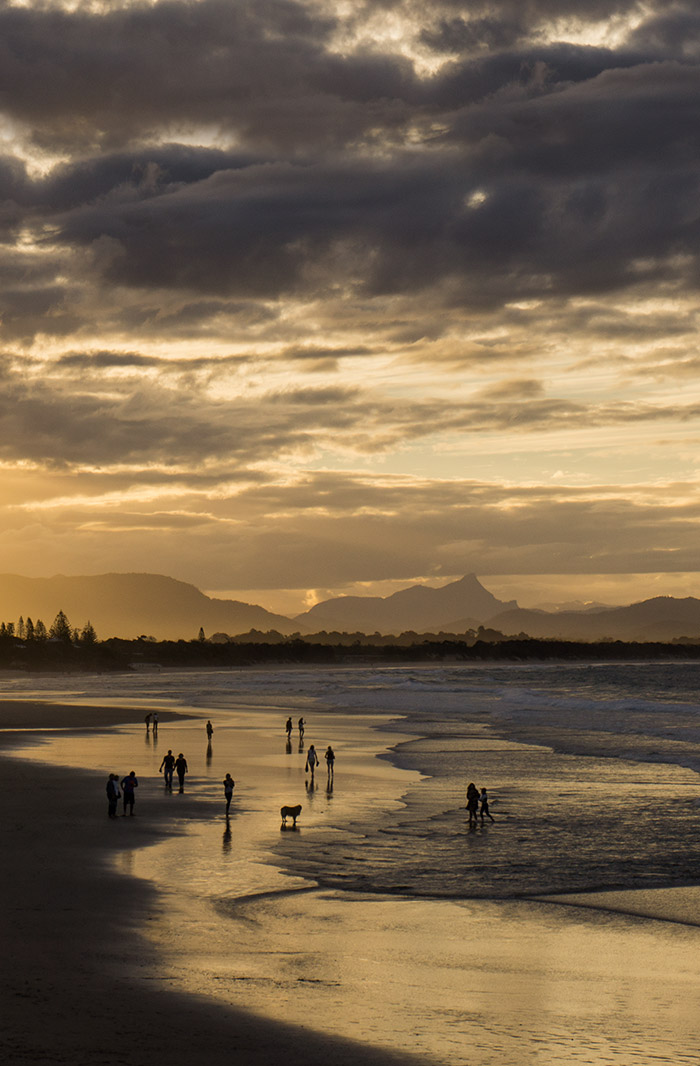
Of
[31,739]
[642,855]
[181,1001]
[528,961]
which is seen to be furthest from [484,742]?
[181,1001]

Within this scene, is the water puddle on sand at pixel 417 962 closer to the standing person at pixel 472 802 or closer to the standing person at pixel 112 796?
the standing person at pixel 112 796

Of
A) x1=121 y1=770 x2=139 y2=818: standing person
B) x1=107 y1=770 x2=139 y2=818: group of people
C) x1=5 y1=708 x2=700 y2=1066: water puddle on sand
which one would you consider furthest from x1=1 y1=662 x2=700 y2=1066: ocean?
x1=107 y1=770 x2=139 y2=818: group of people

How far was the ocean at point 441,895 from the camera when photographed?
47.7 feet

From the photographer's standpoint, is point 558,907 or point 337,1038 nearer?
point 337,1038

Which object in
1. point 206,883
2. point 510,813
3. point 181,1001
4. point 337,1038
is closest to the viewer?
point 337,1038

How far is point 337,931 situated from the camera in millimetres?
18953

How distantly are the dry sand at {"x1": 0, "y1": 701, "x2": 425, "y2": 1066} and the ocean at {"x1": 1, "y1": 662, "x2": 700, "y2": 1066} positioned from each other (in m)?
0.61

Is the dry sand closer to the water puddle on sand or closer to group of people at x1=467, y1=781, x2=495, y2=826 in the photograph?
the water puddle on sand

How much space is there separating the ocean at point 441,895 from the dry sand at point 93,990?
1.99 feet

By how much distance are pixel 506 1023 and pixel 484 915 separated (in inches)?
245

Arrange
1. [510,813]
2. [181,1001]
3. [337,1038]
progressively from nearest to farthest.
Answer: [337,1038]
[181,1001]
[510,813]

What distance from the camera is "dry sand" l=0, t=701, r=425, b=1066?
12.8m

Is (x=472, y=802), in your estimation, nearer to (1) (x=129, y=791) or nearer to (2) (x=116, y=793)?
(1) (x=129, y=791)

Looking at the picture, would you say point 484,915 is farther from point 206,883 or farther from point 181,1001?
point 181,1001
